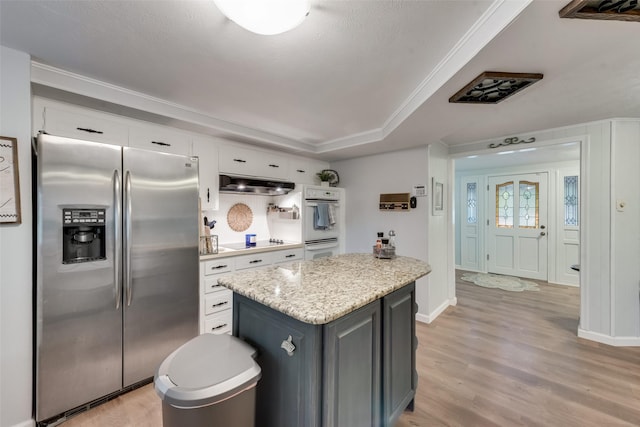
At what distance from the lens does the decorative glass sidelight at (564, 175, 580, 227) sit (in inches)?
183

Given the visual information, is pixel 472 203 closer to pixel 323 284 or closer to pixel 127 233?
pixel 323 284

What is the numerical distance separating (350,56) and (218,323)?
2.60 m

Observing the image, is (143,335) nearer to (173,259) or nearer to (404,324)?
(173,259)

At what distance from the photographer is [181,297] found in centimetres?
217

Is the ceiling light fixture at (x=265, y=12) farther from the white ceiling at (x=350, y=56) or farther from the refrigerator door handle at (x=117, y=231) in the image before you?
the refrigerator door handle at (x=117, y=231)

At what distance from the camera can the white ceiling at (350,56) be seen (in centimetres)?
126

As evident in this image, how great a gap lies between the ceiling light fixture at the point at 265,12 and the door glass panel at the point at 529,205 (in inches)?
228

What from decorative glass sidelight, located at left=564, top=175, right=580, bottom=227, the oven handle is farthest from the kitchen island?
decorative glass sidelight, located at left=564, top=175, right=580, bottom=227

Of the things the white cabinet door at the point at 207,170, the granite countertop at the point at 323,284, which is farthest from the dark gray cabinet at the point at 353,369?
the white cabinet door at the point at 207,170

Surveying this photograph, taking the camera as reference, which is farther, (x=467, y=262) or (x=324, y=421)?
(x=467, y=262)

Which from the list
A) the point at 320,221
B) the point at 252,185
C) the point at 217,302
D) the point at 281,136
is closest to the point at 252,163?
the point at 252,185

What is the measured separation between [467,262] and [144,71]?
21.1 ft

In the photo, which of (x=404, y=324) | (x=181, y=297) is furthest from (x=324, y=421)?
(x=181, y=297)

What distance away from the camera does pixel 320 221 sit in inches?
145
